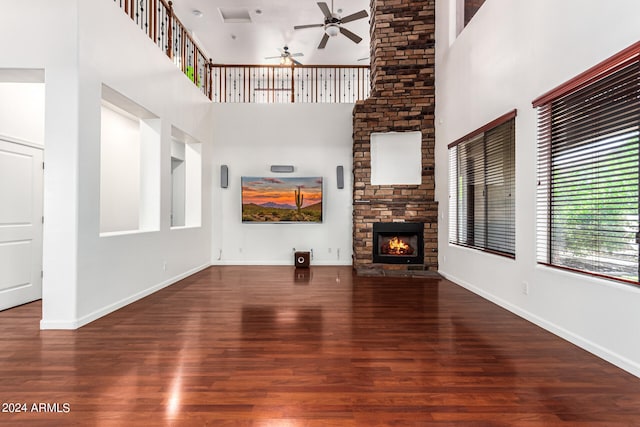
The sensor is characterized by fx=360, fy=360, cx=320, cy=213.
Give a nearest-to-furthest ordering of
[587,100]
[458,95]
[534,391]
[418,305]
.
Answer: [534,391] < [587,100] < [418,305] < [458,95]

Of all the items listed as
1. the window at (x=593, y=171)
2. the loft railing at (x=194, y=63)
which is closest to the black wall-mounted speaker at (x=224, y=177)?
→ the loft railing at (x=194, y=63)

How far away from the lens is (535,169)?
3.64 meters

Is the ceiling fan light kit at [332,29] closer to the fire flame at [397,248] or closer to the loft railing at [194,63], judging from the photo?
the loft railing at [194,63]

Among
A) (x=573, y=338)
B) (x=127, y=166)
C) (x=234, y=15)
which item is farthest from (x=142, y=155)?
(x=573, y=338)

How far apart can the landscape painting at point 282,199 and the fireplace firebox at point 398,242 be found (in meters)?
1.42

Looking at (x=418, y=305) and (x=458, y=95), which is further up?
(x=458, y=95)

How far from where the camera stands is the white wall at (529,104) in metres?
2.62

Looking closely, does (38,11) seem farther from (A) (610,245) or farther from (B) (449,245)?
(B) (449,245)

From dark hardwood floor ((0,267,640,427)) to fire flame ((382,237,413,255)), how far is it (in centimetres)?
270

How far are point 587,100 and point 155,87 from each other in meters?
5.04

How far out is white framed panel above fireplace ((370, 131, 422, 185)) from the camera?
7.05 meters

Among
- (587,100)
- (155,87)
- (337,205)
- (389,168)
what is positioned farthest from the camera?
(337,205)

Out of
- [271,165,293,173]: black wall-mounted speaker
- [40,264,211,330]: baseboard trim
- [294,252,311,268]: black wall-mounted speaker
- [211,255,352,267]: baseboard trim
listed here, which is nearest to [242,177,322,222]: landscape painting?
[271,165,293,173]: black wall-mounted speaker

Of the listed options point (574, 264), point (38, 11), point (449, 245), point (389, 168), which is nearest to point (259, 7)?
point (389, 168)
